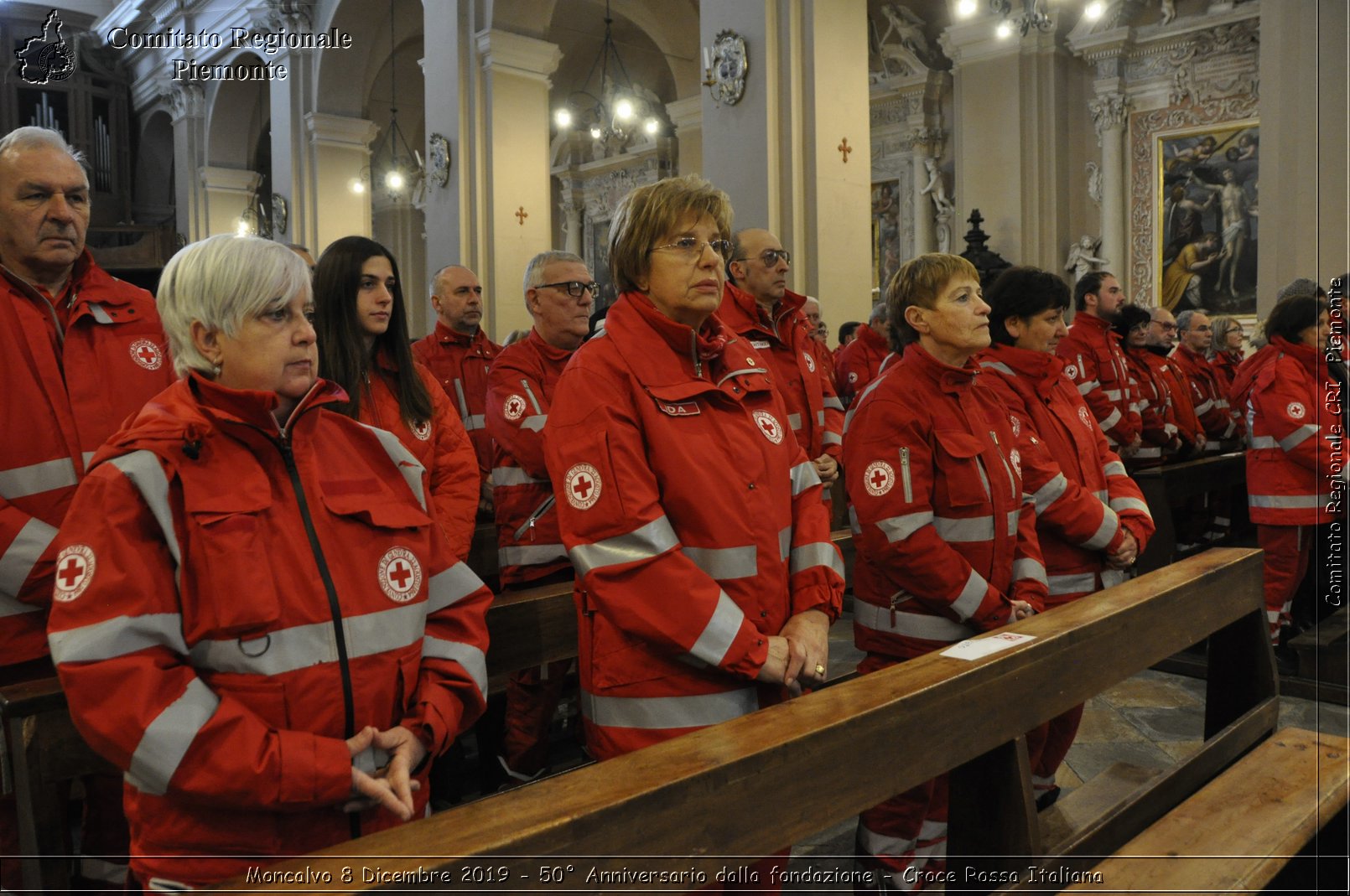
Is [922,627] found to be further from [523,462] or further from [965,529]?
[523,462]

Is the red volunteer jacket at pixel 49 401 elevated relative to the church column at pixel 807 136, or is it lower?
lower

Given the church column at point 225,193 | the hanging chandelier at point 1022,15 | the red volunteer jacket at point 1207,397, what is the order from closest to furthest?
the red volunteer jacket at point 1207,397 < the hanging chandelier at point 1022,15 < the church column at point 225,193

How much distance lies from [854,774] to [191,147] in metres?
18.2

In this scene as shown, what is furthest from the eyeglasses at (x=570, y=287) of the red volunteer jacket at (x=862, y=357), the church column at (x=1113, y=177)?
the church column at (x=1113, y=177)

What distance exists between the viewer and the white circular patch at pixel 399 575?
1.70 metres

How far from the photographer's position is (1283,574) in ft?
17.1

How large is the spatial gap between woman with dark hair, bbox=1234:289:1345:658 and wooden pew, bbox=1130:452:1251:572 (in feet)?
1.51

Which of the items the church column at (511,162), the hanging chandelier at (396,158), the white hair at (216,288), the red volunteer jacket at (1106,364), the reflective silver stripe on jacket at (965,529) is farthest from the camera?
the hanging chandelier at (396,158)

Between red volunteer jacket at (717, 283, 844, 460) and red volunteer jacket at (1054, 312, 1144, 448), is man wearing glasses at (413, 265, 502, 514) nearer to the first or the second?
red volunteer jacket at (717, 283, 844, 460)

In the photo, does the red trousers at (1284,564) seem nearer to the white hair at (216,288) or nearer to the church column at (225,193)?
the white hair at (216,288)

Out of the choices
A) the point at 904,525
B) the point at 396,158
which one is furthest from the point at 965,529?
the point at 396,158

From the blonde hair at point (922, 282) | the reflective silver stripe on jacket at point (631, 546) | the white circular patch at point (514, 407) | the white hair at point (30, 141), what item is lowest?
the reflective silver stripe on jacket at point (631, 546)

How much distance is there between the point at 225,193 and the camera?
1661 centimetres

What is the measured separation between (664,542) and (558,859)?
2.35 ft
